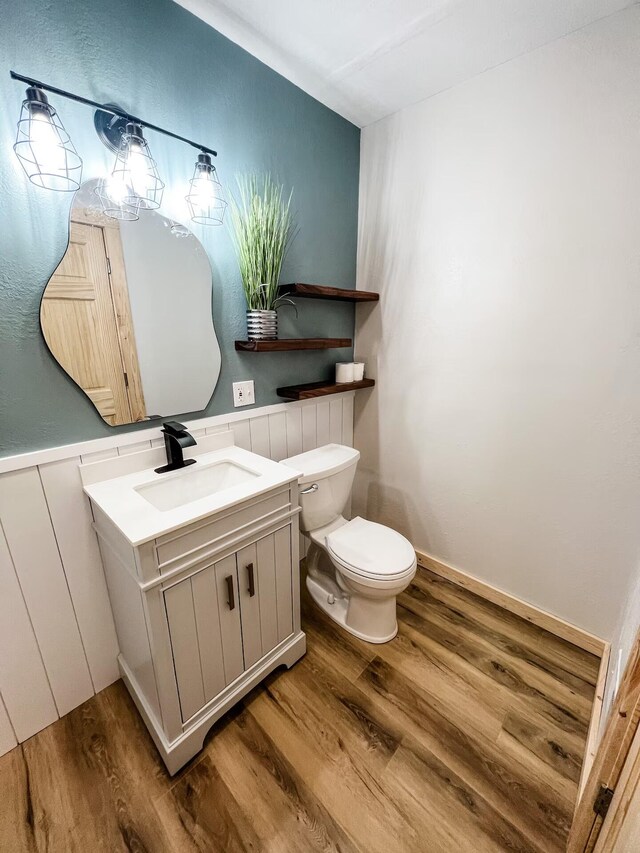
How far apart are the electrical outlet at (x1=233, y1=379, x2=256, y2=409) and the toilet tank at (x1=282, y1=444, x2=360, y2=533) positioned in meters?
0.33

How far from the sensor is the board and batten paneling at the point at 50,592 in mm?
1100

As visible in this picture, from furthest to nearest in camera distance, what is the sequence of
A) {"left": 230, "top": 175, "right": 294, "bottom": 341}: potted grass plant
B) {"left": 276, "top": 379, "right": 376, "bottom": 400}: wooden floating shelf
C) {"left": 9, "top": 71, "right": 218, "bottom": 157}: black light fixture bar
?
{"left": 276, "top": 379, "right": 376, "bottom": 400}: wooden floating shelf
{"left": 230, "top": 175, "right": 294, "bottom": 341}: potted grass plant
{"left": 9, "top": 71, "right": 218, "bottom": 157}: black light fixture bar

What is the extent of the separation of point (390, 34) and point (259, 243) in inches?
34.1

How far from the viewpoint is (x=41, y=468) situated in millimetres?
1110

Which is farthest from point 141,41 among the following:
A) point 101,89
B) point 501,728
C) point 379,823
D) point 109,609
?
point 501,728

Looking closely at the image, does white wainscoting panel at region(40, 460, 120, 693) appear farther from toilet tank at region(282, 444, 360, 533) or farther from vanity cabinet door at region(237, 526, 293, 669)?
toilet tank at region(282, 444, 360, 533)

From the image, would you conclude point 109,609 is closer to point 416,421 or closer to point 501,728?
point 501,728

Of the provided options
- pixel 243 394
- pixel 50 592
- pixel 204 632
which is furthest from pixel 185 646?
pixel 243 394

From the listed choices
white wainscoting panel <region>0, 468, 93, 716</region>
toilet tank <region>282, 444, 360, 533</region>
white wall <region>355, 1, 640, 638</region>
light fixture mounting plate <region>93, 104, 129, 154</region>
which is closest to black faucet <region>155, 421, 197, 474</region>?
white wainscoting panel <region>0, 468, 93, 716</region>

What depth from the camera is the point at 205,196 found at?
130 cm

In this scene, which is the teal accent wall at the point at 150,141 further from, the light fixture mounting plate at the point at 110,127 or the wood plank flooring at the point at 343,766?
the wood plank flooring at the point at 343,766

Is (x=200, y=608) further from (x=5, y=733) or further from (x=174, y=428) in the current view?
(x=5, y=733)

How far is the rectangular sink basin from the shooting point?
127cm

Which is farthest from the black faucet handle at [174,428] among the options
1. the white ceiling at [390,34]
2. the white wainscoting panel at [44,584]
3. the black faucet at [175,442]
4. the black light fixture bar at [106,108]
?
the white ceiling at [390,34]
